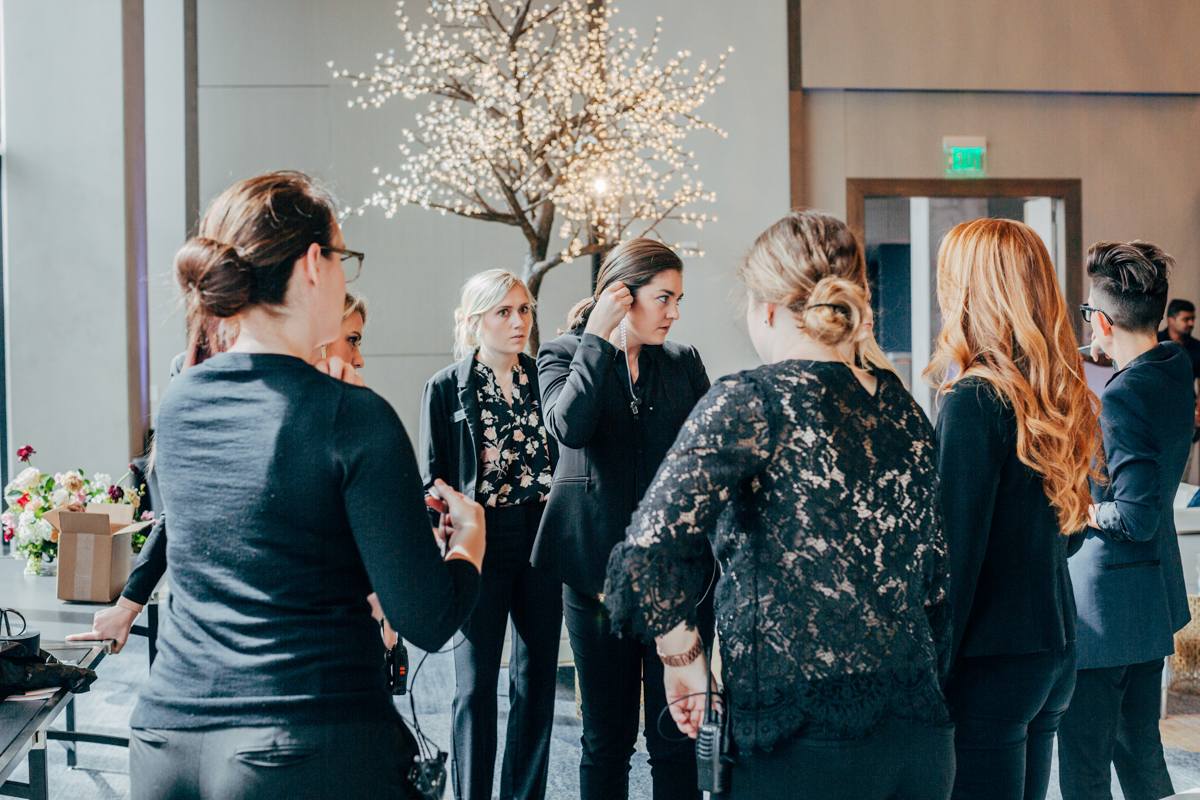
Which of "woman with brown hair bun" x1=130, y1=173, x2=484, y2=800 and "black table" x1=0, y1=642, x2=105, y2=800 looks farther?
"black table" x1=0, y1=642, x2=105, y2=800

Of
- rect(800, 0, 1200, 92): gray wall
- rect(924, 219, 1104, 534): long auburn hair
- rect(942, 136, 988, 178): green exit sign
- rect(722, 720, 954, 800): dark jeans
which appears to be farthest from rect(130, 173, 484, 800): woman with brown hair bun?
A: rect(942, 136, 988, 178): green exit sign

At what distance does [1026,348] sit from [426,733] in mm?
2445

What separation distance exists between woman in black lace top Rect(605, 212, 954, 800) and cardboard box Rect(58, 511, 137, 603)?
1642mm

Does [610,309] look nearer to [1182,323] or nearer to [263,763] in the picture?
[263,763]

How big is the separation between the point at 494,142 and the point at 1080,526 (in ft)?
12.2

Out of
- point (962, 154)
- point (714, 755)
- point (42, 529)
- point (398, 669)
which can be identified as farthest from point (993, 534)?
point (962, 154)

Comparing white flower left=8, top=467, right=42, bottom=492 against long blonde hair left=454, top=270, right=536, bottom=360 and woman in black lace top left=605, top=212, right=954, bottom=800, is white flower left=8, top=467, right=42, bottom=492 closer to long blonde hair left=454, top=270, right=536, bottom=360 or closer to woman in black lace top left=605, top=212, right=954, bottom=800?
long blonde hair left=454, top=270, right=536, bottom=360

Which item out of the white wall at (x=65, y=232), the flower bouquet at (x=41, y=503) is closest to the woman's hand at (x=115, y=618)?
the flower bouquet at (x=41, y=503)

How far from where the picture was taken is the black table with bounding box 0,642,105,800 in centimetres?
139

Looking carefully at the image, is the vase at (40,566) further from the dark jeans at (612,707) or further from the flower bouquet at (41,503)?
the dark jeans at (612,707)

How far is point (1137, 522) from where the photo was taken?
5.86 feet

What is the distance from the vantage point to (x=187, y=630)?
1004 millimetres

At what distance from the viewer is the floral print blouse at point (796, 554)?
1089 millimetres

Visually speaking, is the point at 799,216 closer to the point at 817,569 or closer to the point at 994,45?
the point at 817,569
